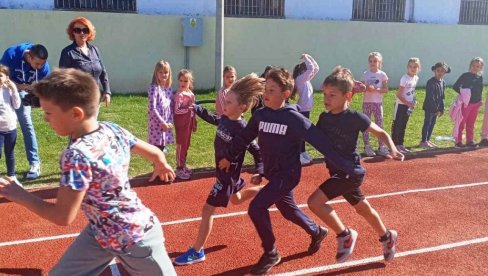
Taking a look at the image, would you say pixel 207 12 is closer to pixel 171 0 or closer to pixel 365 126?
pixel 171 0

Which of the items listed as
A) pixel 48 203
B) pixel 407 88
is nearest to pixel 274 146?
pixel 48 203

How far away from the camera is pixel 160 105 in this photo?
7133mm

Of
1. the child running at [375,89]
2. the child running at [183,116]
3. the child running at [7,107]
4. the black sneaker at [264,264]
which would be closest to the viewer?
the black sneaker at [264,264]

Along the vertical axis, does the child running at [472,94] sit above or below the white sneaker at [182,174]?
above

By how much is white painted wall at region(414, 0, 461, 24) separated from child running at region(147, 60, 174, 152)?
47.1 feet

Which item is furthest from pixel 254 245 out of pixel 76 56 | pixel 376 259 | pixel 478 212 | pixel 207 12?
pixel 207 12

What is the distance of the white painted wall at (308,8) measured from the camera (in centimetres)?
1396

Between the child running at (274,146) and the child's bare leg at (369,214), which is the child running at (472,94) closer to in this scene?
the child's bare leg at (369,214)

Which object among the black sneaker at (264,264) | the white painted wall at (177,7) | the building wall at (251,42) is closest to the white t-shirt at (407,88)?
the black sneaker at (264,264)

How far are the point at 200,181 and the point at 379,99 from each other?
3.63 meters

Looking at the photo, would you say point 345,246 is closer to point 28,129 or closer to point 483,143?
point 28,129

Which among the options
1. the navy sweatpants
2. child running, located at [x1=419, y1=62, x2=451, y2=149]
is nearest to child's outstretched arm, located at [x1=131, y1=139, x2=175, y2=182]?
the navy sweatpants

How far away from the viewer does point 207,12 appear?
51.9ft

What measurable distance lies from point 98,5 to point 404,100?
955cm
